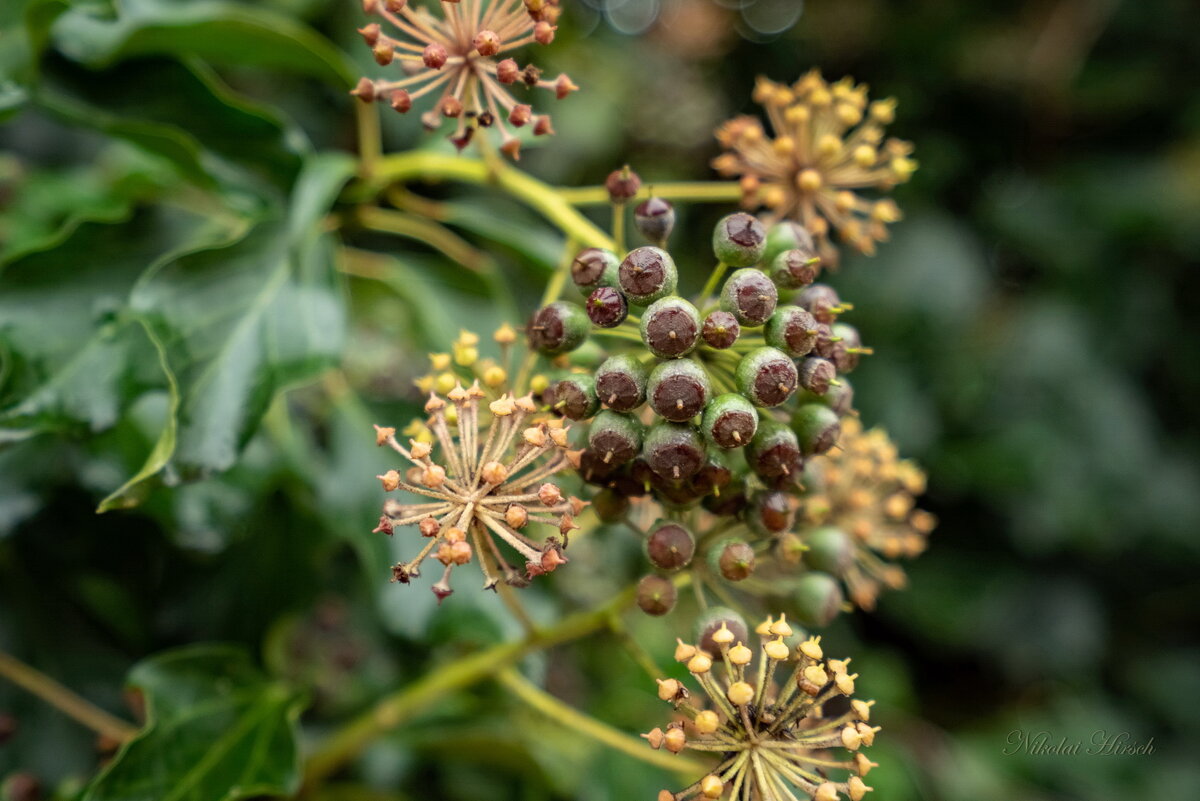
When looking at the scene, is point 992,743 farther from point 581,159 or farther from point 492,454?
point 492,454

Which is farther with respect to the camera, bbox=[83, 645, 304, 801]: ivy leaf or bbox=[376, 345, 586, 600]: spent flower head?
bbox=[83, 645, 304, 801]: ivy leaf

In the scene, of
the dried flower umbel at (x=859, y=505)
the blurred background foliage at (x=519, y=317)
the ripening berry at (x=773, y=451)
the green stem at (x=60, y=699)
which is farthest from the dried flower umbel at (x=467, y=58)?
the green stem at (x=60, y=699)

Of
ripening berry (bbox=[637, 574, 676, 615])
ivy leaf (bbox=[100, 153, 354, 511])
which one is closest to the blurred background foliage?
ivy leaf (bbox=[100, 153, 354, 511])

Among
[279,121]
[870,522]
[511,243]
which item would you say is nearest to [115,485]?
[279,121]

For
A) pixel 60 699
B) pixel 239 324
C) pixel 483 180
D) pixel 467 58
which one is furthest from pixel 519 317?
pixel 60 699

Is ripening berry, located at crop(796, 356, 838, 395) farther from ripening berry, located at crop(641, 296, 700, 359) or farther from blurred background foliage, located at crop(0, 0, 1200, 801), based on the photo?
blurred background foliage, located at crop(0, 0, 1200, 801)

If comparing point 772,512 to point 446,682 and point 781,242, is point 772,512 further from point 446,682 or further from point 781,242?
point 446,682
